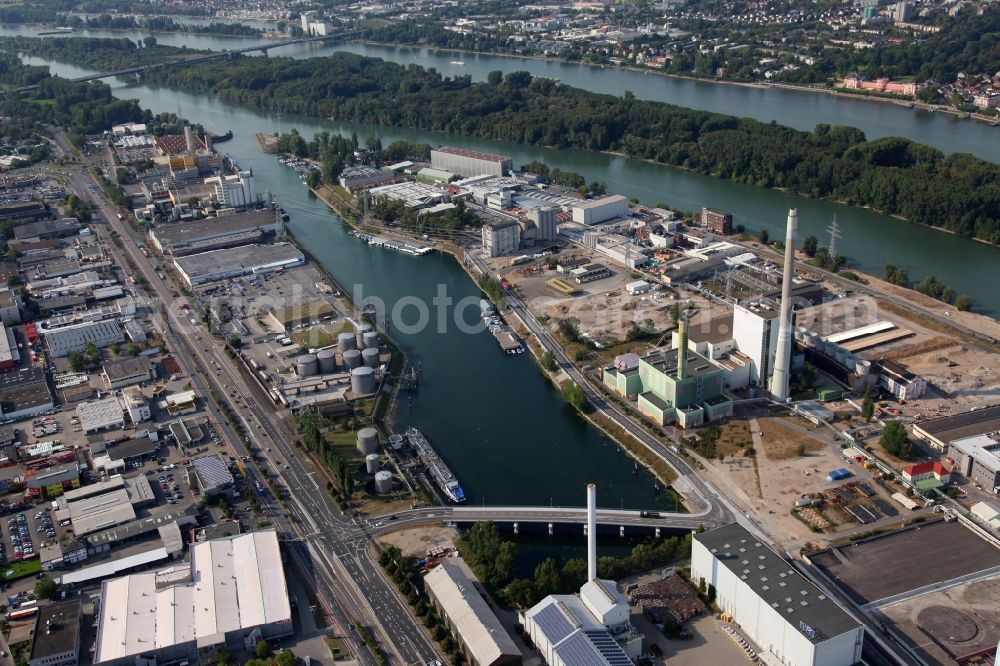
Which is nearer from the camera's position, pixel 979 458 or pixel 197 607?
pixel 197 607

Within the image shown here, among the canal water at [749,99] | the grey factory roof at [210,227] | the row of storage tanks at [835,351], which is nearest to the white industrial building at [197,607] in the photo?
the row of storage tanks at [835,351]

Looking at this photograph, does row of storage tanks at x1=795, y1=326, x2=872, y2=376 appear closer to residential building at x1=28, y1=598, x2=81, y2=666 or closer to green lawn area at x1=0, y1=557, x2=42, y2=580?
residential building at x1=28, y1=598, x2=81, y2=666

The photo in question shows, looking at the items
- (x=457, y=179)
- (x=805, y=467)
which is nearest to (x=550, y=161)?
(x=457, y=179)

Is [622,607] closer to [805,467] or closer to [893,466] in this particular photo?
[805,467]

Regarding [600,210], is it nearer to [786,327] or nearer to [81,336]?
[786,327]

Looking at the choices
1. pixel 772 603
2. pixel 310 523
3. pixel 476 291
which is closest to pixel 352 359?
pixel 310 523
